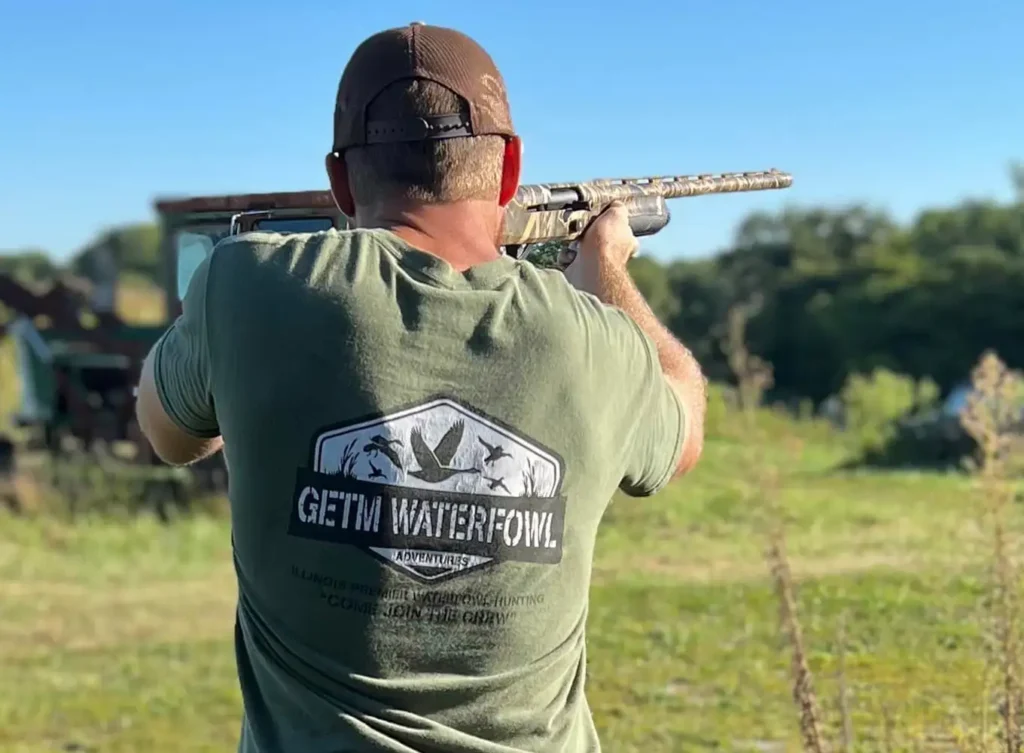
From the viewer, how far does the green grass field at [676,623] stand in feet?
13.0

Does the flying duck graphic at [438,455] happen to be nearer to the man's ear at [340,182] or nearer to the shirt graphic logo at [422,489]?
the shirt graphic logo at [422,489]

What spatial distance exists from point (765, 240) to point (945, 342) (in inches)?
649

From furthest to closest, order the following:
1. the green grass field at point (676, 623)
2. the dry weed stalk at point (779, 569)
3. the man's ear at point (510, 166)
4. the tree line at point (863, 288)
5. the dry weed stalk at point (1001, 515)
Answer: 1. the tree line at point (863, 288)
2. the green grass field at point (676, 623)
3. the dry weed stalk at point (779, 569)
4. the dry weed stalk at point (1001, 515)
5. the man's ear at point (510, 166)

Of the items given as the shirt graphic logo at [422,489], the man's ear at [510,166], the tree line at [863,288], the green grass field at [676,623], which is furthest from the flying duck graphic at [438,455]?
the tree line at [863,288]

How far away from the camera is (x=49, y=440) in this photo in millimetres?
13195

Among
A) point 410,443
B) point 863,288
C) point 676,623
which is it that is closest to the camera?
point 410,443

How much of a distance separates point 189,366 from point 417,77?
1.70 ft

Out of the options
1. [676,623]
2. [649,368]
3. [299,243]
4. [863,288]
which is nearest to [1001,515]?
[649,368]

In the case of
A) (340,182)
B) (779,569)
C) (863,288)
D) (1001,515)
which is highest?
(863,288)

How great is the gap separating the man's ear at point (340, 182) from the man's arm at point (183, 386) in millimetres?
236

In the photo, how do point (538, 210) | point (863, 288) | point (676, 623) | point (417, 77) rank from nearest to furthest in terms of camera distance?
point (417, 77) → point (538, 210) → point (676, 623) → point (863, 288)

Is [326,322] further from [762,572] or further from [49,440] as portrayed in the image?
[49,440]

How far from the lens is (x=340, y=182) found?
1836 millimetres

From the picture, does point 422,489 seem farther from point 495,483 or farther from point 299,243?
point 299,243
